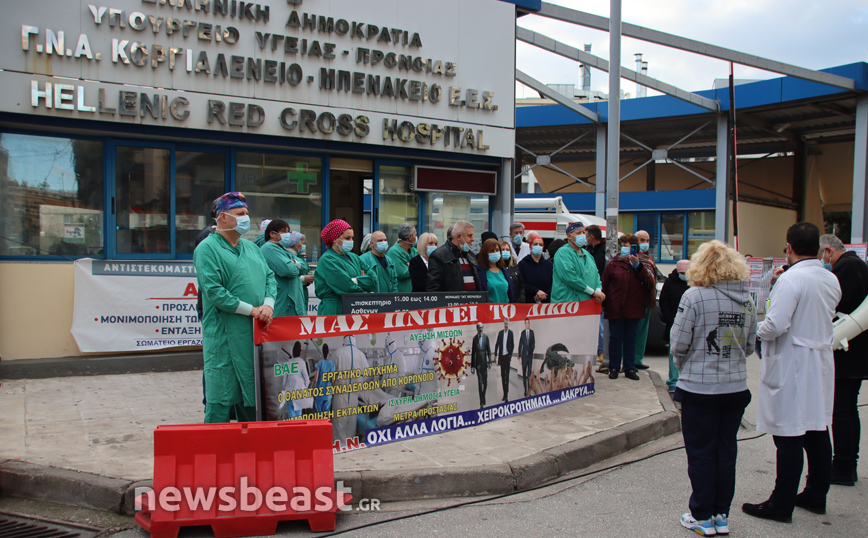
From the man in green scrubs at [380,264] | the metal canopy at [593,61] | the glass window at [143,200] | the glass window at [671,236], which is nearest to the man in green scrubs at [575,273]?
the man in green scrubs at [380,264]

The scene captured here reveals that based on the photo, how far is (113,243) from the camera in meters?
8.77

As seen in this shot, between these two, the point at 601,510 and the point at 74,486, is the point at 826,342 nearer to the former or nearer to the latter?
the point at 601,510

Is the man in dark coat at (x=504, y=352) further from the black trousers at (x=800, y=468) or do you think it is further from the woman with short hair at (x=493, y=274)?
the black trousers at (x=800, y=468)

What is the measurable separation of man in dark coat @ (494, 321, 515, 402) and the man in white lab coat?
273 centimetres

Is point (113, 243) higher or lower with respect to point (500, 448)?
higher

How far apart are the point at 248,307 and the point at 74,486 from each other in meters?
1.68

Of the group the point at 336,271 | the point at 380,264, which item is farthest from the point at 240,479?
the point at 380,264

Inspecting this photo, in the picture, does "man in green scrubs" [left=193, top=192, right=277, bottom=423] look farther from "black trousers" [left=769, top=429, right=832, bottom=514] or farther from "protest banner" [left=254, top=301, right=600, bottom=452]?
"black trousers" [left=769, top=429, right=832, bottom=514]

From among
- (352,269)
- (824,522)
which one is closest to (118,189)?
(352,269)

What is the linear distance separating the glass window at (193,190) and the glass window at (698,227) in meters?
19.9

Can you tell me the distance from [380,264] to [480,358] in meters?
1.80

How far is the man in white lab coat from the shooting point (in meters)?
4.46

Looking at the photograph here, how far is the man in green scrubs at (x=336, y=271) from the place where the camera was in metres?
6.79

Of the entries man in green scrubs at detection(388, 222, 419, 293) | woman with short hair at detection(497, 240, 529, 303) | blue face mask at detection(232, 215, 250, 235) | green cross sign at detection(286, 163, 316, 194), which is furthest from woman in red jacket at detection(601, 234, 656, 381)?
blue face mask at detection(232, 215, 250, 235)
